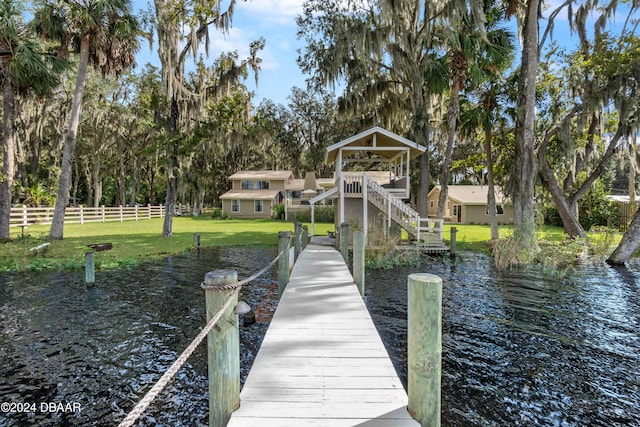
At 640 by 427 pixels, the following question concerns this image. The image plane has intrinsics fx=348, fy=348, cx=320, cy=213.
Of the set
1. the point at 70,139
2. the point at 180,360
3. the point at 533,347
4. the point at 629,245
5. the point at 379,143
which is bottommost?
the point at 533,347

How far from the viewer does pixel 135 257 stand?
40.7ft

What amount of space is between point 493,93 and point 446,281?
35.4ft

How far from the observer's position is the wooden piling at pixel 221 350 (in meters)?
2.33

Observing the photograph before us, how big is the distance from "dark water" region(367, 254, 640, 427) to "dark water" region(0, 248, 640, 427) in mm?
22

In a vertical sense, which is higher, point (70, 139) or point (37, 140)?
point (37, 140)

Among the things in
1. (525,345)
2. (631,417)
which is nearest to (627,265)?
(525,345)

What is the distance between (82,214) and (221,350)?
1112 inches

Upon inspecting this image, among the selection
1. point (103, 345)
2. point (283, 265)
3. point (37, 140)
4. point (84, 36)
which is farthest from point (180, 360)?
point (37, 140)

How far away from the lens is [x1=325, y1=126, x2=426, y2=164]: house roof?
617 inches

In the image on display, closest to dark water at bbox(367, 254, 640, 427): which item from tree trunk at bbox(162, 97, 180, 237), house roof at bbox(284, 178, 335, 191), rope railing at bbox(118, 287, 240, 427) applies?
rope railing at bbox(118, 287, 240, 427)

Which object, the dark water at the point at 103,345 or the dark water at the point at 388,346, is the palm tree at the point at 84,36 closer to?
the dark water at the point at 103,345

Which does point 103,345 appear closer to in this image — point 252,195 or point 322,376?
point 322,376

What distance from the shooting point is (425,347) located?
2.44 meters

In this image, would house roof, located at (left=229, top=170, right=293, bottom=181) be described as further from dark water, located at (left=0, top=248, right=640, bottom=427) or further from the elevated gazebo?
dark water, located at (left=0, top=248, right=640, bottom=427)
